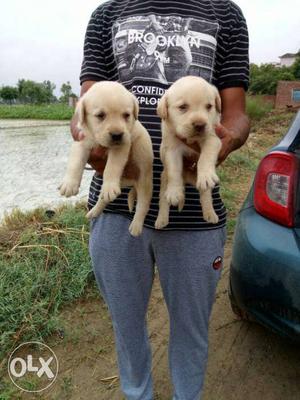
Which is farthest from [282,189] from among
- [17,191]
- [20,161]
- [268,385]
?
[20,161]

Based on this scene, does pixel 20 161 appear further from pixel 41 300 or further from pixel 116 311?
pixel 116 311

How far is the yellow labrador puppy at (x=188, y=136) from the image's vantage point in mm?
1351

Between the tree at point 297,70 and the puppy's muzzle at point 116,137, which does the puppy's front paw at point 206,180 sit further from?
the tree at point 297,70

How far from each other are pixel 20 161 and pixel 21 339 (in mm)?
6801

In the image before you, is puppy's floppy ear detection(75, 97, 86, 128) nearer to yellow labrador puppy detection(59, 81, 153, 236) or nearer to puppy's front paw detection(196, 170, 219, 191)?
yellow labrador puppy detection(59, 81, 153, 236)

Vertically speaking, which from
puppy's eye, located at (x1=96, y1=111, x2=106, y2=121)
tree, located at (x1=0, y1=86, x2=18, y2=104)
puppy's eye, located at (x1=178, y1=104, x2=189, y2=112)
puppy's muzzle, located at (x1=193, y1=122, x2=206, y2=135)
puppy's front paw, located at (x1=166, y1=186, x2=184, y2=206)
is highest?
puppy's eye, located at (x1=178, y1=104, x2=189, y2=112)

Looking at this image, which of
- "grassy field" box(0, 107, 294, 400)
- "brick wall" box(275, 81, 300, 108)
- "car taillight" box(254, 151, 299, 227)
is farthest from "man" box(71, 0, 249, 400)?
"brick wall" box(275, 81, 300, 108)

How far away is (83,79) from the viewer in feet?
5.57

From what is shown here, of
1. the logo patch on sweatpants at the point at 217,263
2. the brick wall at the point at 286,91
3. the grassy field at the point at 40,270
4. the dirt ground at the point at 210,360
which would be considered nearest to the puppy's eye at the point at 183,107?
the logo patch on sweatpants at the point at 217,263

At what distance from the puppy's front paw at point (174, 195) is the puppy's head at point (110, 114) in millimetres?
225

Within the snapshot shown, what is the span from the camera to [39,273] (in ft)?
10.5

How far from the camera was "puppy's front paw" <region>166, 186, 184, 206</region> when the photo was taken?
1421 millimetres

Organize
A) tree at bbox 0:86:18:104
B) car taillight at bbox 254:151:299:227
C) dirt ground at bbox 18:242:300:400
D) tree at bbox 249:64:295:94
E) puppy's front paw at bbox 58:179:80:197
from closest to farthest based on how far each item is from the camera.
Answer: puppy's front paw at bbox 58:179:80:197 → car taillight at bbox 254:151:299:227 → dirt ground at bbox 18:242:300:400 → tree at bbox 249:64:295:94 → tree at bbox 0:86:18:104

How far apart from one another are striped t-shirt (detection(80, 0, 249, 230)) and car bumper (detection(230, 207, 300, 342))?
1.33 feet
